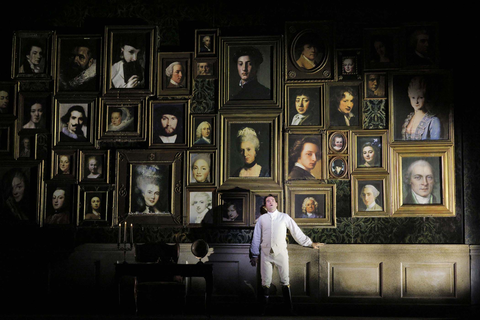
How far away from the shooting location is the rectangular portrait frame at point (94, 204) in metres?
7.79

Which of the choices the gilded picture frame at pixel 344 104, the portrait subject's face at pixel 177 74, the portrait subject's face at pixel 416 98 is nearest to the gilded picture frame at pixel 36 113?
the portrait subject's face at pixel 177 74

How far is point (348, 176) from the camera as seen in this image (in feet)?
25.0

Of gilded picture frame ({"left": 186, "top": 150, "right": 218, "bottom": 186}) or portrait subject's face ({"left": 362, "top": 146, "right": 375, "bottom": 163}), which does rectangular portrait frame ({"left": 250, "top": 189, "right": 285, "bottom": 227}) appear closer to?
gilded picture frame ({"left": 186, "top": 150, "right": 218, "bottom": 186})

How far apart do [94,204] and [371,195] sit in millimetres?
4221

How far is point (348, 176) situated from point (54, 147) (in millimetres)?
4550

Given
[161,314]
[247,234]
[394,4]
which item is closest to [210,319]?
[161,314]

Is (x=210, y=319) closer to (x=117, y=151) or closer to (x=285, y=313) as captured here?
(x=285, y=313)

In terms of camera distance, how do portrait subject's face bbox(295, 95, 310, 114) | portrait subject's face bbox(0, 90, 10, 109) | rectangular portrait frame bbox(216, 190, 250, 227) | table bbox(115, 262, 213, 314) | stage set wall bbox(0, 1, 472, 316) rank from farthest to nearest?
portrait subject's face bbox(0, 90, 10, 109), portrait subject's face bbox(295, 95, 310, 114), rectangular portrait frame bbox(216, 190, 250, 227), stage set wall bbox(0, 1, 472, 316), table bbox(115, 262, 213, 314)

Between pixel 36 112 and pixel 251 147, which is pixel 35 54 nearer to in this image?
pixel 36 112

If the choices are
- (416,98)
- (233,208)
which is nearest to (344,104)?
(416,98)

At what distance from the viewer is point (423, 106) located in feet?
25.1

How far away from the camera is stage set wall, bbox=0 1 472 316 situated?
7.37 metres

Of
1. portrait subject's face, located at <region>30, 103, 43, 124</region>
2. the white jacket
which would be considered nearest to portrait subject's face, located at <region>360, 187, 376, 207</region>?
the white jacket

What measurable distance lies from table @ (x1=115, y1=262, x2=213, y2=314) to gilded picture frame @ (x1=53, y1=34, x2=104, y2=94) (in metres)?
2.93
